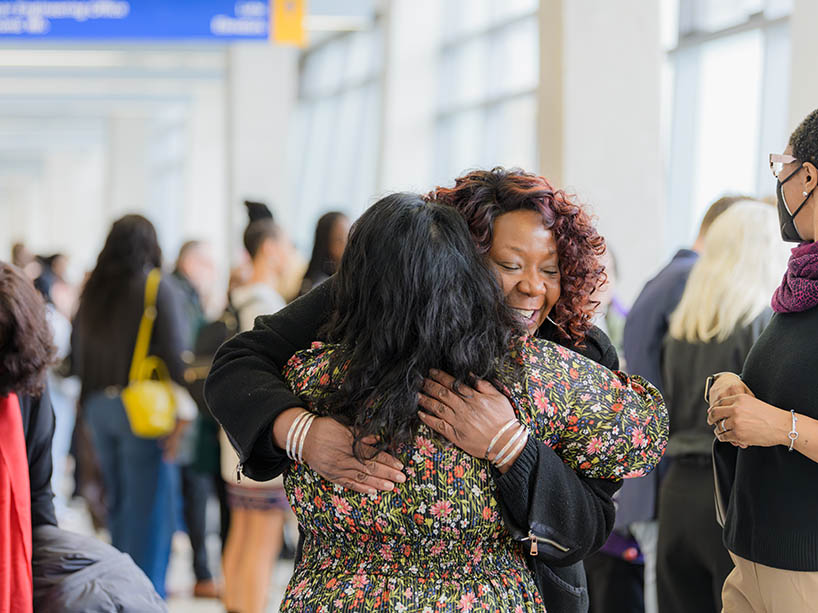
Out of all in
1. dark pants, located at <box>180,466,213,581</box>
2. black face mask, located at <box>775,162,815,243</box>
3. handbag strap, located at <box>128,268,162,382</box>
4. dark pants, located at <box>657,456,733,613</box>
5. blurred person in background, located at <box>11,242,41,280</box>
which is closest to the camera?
black face mask, located at <box>775,162,815,243</box>

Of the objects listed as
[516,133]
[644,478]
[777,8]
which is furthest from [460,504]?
[516,133]

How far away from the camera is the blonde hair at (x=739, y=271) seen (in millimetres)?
3049

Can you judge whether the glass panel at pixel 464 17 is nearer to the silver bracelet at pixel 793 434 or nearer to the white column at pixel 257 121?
the white column at pixel 257 121

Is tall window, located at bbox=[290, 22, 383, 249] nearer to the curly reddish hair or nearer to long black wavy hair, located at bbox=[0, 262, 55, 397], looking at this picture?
long black wavy hair, located at bbox=[0, 262, 55, 397]

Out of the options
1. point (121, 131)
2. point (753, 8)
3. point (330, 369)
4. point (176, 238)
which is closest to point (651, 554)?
point (330, 369)

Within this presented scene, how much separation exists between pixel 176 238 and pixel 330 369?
68.2 feet

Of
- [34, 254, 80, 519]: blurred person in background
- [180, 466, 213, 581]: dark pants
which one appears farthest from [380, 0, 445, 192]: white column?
[180, 466, 213, 581]: dark pants

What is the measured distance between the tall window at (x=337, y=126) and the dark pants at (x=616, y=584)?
905 centimetres

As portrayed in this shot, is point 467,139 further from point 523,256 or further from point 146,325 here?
point 523,256

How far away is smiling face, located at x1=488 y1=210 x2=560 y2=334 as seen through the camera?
1916mm

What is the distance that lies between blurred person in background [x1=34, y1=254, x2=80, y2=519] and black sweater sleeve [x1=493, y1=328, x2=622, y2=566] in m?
5.34

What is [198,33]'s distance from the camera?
8469 mm

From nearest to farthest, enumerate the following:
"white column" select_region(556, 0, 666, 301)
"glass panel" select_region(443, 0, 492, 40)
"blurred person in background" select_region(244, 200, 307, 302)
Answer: "blurred person in background" select_region(244, 200, 307, 302), "white column" select_region(556, 0, 666, 301), "glass panel" select_region(443, 0, 492, 40)

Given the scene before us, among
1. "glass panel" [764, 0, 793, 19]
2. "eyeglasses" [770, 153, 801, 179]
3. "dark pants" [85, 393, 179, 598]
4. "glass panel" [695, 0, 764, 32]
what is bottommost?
"dark pants" [85, 393, 179, 598]
